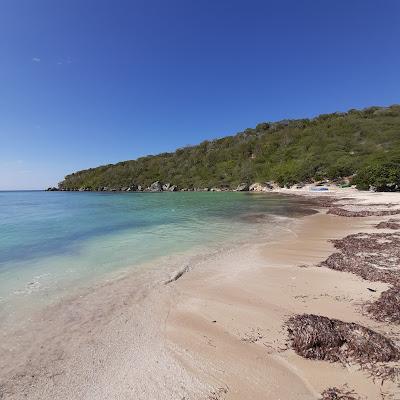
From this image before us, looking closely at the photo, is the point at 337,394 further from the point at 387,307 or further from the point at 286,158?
the point at 286,158

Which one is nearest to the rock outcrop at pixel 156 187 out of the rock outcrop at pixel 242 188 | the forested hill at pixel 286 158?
the forested hill at pixel 286 158

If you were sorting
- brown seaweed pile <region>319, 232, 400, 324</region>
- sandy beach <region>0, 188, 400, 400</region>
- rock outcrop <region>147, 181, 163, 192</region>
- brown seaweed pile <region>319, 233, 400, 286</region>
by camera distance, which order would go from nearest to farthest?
sandy beach <region>0, 188, 400, 400</region> → brown seaweed pile <region>319, 232, 400, 324</region> → brown seaweed pile <region>319, 233, 400, 286</region> → rock outcrop <region>147, 181, 163, 192</region>

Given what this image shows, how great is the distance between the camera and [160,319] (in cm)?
615

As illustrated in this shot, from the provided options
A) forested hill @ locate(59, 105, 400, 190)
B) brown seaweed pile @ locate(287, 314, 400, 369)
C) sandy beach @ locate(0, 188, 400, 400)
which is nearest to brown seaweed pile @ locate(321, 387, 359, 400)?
sandy beach @ locate(0, 188, 400, 400)

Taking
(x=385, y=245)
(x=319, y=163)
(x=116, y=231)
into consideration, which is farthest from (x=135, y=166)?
(x=385, y=245)

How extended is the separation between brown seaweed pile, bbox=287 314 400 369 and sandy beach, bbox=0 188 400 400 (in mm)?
133

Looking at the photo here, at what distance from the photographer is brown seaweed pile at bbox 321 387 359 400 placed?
140 inches

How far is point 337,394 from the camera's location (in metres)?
3.62

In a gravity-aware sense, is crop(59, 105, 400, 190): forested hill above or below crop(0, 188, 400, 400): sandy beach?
above

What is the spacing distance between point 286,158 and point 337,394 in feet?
346

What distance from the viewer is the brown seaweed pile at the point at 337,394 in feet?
11.6

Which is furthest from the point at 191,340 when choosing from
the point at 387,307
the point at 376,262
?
the point at 376,262

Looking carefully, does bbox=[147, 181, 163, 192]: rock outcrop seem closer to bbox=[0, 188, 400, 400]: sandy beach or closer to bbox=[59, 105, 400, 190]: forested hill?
bbox=[59, 105, 400, 190]: forested hill

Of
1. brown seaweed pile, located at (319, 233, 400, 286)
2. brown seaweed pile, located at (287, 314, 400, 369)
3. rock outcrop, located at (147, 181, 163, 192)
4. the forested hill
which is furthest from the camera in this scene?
rock outcrop, located at (147, 181, 163, 192)
